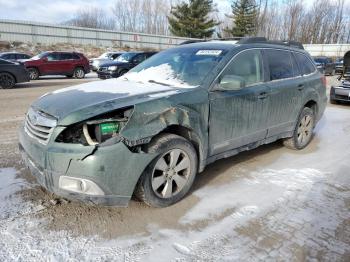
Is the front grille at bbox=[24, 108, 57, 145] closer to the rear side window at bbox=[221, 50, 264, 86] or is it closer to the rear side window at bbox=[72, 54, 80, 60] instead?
the rear side window at bbox=[221, 50, 264, 86]

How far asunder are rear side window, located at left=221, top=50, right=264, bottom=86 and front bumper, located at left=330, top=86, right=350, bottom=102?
7.44 m

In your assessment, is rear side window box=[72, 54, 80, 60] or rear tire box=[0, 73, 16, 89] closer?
rear tire box=[0, 73, 16, 89]

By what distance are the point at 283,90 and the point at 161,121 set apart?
2.43m

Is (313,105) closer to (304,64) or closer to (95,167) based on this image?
(304,64)

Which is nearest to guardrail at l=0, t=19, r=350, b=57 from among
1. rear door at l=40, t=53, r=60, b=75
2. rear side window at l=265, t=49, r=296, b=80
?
rear door at l=40, t=53, r=60, b=75

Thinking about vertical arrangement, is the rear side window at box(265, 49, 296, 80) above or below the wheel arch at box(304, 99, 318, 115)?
above

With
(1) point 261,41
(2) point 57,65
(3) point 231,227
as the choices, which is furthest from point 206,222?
(2) point 57,65

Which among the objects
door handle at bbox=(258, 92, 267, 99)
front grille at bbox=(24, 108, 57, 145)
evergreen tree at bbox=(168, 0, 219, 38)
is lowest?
front grille at bbox=(24, 108, 57, 145)

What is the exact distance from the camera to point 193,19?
2032 inches

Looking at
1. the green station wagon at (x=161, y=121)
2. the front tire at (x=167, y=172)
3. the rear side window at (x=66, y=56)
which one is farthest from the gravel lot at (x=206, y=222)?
the rear side window at (x=66, y=56)

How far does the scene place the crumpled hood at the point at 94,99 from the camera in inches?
118

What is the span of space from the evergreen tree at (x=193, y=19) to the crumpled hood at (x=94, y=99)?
166ft

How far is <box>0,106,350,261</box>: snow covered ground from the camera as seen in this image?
2768 mm

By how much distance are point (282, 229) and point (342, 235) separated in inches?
21.8
